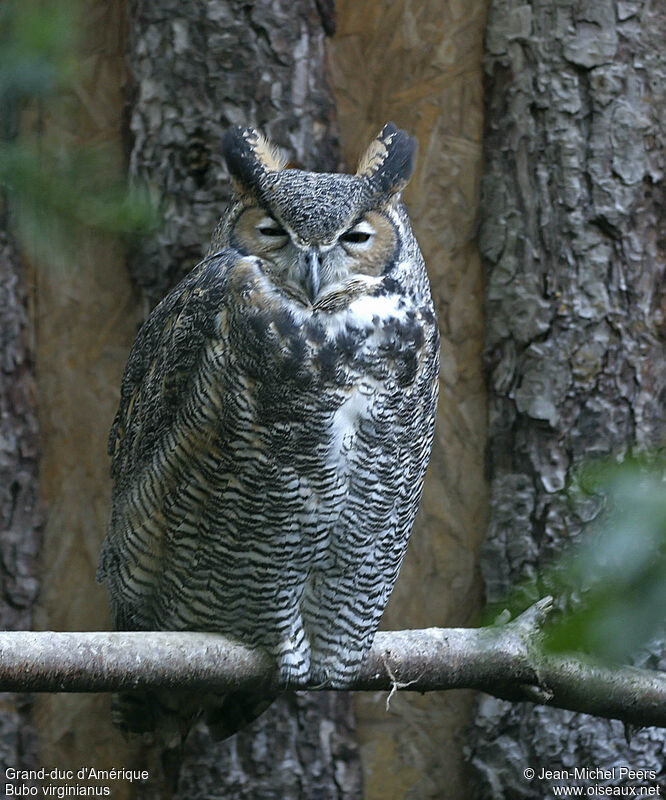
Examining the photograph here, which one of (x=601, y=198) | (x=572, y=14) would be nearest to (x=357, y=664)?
(x=601, y=198)

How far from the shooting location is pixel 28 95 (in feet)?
3.30

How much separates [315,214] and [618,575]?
133 cm

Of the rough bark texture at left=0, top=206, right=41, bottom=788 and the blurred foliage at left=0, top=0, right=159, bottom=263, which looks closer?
the blurred foliage at left=0, top=0, right=159, bottom=263

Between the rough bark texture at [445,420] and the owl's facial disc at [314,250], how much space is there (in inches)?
46.0

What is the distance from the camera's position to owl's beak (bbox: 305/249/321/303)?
1789mm

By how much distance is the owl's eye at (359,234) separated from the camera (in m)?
1.86

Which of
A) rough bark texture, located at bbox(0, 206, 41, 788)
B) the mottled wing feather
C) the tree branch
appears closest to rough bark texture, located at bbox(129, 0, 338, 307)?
rough bark texture, located at bbox(0, 206, 41, 788)

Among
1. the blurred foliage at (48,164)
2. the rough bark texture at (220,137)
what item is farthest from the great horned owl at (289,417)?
the rough bark texture at (220,137)

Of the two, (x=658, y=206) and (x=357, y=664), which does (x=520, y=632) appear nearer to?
(x=357, y=664)

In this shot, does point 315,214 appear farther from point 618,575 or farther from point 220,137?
point 618,575

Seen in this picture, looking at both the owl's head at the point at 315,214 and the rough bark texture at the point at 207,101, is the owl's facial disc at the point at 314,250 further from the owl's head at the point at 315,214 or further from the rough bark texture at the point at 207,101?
the rough bark texture at the point at 207,101

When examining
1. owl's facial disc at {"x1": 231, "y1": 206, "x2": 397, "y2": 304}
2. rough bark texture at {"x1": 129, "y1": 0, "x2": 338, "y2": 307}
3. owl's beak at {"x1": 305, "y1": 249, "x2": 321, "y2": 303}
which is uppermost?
rough bark texture at {"x1": 129, "y1": 0, "x2": 338, "y2": 307}

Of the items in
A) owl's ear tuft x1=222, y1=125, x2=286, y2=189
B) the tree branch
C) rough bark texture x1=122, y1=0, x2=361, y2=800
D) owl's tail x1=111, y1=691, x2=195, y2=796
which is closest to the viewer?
the tree branch

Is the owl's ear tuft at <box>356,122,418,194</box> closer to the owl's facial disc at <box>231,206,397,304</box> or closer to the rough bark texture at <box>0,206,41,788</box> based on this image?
the owl's facial disc at <box>231,206,397,304</box>
